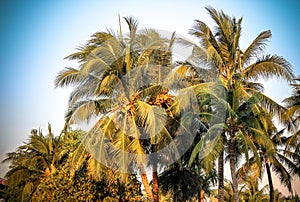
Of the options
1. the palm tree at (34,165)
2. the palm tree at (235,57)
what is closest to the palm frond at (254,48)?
the palm tree at (235,57)

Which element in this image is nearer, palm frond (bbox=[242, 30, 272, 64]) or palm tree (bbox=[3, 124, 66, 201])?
palm frond (bbox=[242, 30, 272, 64])

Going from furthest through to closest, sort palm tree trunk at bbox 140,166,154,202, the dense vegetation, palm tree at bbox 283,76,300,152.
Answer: palm tree at bbox 283,76,300,152 < palm tree trunk at bbox 140,166,154,202 < the dense vegetation

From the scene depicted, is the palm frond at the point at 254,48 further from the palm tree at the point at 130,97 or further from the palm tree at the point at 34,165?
the palm tree at the point at 34,165

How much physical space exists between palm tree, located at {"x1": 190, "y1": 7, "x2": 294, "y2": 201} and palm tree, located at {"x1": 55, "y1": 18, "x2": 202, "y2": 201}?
4.24ft

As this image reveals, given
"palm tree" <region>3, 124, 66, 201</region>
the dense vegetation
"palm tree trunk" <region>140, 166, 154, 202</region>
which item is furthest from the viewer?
"palm tree" <region>3, 124, 66, 201</region>

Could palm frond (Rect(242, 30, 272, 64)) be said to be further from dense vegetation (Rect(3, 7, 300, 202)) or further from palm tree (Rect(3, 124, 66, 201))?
palm tree (Rect(3, 124, 66, 201))

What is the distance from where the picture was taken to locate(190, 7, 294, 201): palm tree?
46.0 feet

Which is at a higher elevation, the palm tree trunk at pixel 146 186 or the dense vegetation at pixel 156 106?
the dense vegetation at pixel 156 106

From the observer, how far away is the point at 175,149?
44.1 feet

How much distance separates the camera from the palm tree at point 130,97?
13047 millimetres

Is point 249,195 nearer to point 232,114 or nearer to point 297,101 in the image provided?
point 297,101

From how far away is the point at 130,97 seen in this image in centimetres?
1386

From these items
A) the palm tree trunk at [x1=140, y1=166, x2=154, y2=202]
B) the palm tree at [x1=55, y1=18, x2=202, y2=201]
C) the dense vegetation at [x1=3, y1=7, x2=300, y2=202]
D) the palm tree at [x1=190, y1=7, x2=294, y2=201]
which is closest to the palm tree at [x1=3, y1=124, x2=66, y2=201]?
the dense vegetation at [x1=3, y1=7, x2=300, y2=202]

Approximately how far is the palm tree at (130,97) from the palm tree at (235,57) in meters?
1.29
